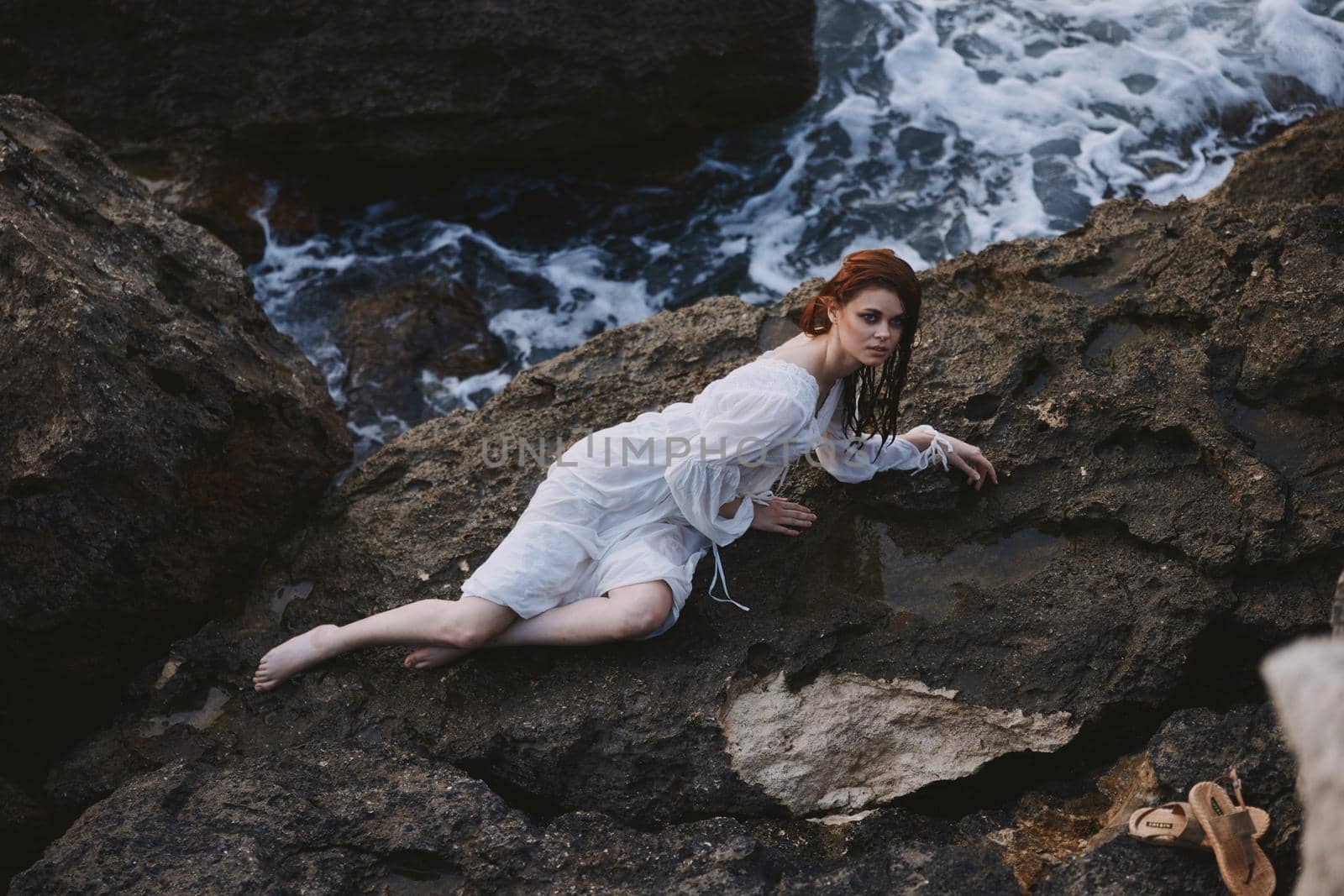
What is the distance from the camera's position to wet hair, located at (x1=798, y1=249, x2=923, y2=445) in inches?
142

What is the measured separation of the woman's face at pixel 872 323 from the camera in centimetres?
362

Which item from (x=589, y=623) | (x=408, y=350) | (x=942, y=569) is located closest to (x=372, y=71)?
(x=408, y=350)

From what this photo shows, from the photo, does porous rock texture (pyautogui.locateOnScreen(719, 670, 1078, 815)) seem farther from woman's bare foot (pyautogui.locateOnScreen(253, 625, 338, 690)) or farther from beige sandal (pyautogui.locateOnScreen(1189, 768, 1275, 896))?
woman's bare foot (pyautogui.locateOnScreen(253, 625, 338, 690))

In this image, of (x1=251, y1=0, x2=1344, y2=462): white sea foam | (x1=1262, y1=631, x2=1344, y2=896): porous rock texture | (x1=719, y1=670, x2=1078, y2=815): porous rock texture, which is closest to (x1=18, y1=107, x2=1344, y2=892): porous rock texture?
(x1=719, y1=670, x2=1078, y2=815): porous rock texture

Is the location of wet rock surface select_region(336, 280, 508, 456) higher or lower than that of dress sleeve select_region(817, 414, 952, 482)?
lower

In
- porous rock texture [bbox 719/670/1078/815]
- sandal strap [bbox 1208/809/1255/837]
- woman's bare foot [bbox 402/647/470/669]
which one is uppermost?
woman's bare foot [bbox 402/647/470/669]

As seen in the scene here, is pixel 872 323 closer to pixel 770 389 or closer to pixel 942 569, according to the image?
pixel 770 389

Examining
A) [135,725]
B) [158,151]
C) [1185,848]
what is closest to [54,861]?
[135,725]

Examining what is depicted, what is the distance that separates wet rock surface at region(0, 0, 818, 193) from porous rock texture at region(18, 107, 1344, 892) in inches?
113

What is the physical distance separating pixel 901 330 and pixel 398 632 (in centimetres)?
189

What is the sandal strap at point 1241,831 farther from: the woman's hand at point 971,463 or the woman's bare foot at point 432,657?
the woman's bare foot at point 432,657

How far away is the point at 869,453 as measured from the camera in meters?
3.91

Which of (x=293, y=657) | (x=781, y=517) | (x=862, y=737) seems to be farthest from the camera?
(x=781, y=517)

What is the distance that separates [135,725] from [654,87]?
15.4ft
